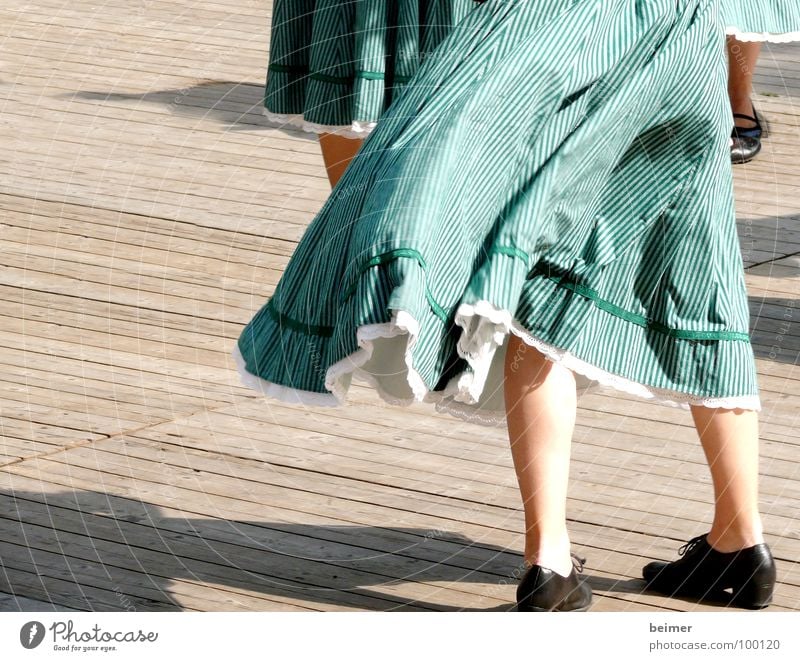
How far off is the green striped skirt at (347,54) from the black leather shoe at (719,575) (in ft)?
3.17

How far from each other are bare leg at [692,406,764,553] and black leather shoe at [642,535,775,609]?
0.02m

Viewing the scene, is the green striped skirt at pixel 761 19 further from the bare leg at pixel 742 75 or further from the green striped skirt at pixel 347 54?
the green striped skirt at pixel 347 54

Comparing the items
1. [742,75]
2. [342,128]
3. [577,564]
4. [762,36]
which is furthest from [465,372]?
[742,75]

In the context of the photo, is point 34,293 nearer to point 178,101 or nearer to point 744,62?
point 178,101

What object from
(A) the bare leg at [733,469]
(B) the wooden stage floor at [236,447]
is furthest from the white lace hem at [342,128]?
(A) the bare leg at [733,469]

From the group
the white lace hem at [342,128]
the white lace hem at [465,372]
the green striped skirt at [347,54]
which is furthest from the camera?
the white lace hem at [342,128]

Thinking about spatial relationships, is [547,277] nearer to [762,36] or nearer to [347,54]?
[347,54]

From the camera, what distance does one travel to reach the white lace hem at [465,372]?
1.78m

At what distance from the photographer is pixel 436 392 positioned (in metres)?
Answer: 1.93

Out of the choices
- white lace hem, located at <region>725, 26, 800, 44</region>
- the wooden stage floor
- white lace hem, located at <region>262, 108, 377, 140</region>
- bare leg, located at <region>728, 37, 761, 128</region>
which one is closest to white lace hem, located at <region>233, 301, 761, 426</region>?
the wooden stage floor

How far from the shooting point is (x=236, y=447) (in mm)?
2775

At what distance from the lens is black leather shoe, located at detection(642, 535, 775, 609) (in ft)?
7.10

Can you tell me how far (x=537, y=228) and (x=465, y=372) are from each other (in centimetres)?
22

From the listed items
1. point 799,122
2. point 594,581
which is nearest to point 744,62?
point 799,122
